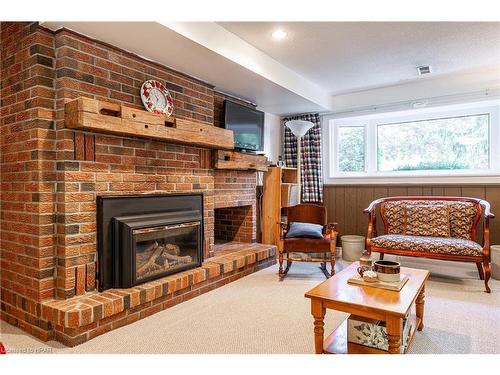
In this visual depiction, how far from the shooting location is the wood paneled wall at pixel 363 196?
3766 mm

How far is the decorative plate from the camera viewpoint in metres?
2.64

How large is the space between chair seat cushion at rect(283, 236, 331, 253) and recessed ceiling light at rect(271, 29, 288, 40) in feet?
6.34

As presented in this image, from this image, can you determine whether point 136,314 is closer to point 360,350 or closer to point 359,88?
point 360,350

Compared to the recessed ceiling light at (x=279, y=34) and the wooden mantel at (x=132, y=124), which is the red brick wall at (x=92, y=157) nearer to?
the wooden mantel at (x=132, y=124)

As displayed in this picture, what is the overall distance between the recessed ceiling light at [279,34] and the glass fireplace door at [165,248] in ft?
5.87

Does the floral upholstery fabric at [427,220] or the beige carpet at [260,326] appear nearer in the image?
the beige carpet at [260,326]

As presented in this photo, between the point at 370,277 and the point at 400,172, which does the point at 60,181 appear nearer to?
the point at 370,277

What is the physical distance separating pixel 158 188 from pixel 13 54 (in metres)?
1.39

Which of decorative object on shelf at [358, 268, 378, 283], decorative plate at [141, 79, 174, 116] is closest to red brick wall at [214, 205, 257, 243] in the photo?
decorative plate at [141, 79, 174, 116]

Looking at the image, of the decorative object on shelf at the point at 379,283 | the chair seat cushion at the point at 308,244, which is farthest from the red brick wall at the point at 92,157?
the decorative object on shelf at the point at 379,283

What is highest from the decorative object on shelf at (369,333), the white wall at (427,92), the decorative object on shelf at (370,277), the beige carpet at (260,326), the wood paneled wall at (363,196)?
the white wall at (427,92)

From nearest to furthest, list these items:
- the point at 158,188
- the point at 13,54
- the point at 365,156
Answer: the point at 13,54, the point at 158,188, the point at 365,156
